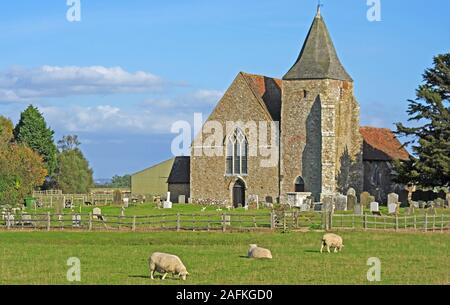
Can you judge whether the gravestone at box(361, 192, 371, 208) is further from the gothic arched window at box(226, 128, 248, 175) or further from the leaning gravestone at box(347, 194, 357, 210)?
the gothic arched window at box(226, 128, 248, 175)

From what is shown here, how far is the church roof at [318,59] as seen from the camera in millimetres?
75375

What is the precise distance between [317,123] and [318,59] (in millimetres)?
5106

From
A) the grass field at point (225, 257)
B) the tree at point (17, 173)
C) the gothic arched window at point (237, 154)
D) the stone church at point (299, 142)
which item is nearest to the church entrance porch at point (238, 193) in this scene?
the stone church at point (299, 142)

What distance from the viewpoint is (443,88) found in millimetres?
69062

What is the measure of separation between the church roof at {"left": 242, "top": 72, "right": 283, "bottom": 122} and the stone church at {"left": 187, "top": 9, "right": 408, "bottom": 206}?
0.11 metres

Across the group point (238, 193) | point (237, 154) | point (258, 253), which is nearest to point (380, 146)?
point (237, 154)

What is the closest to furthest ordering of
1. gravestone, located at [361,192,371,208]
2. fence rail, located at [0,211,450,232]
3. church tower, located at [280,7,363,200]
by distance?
fence rail, located at [0,211,450,232], gravestone, located at [361,192,371,208], church tower, located at [280,7,363,200]

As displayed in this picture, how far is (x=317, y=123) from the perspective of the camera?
75250 millimetres

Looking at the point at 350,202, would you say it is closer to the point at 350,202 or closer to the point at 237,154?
the point at 350,202

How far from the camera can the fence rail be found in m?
46.6

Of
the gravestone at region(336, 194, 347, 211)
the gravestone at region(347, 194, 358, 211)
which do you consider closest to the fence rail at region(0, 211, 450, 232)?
the gravestone at region(347, 194, 358, 211)
